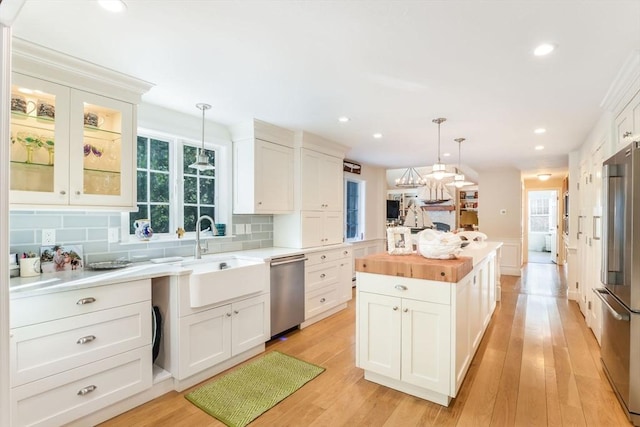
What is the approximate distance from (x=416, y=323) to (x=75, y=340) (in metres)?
2.17

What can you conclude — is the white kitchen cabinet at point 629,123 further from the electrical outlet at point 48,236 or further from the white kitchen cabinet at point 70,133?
the electrical outlet at point 48,236

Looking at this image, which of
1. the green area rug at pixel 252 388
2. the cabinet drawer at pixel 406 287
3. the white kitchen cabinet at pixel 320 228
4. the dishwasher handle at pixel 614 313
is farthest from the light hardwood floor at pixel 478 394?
the white kitchen cabinet at pixel 320 228

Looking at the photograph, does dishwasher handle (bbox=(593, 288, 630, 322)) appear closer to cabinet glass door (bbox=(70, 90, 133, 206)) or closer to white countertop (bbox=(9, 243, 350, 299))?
white countertop (bbox=(9, 243, 350, 299))

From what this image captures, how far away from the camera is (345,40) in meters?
1.83

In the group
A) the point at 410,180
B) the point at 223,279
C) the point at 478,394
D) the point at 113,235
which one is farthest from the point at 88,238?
the point at 410,180

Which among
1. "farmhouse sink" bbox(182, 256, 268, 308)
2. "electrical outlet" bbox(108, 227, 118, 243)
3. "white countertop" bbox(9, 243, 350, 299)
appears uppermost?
"electrical outlet" bbox(108, 227, 118, 243)

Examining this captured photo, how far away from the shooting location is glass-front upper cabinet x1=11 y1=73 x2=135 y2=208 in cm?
200

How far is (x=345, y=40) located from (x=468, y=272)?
1836 millimetres

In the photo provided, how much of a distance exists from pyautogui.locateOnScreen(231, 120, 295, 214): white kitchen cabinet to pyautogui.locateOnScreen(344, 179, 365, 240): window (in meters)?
2.33

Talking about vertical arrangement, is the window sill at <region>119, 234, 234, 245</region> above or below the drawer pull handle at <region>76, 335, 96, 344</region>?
above

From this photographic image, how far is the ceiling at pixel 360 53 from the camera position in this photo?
1.58 metres

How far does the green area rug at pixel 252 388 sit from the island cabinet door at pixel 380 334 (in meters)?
0.51

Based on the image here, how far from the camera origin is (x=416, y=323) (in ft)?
7.36

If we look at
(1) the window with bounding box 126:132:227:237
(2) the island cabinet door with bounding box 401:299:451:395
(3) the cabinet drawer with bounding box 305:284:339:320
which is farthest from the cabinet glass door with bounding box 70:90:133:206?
(2) the island cabinet door with bounding box 401:299:451:395
